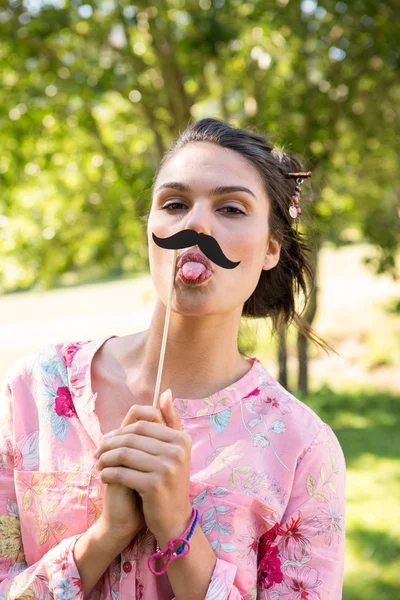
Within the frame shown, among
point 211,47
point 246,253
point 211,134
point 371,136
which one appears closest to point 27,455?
point 246,253

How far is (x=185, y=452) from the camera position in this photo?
55.1 inches

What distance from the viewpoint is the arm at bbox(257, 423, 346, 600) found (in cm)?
161

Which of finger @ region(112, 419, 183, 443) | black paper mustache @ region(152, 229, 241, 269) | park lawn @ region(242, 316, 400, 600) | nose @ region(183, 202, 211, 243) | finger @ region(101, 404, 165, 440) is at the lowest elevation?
park lawn @ region(242, 316, 400, 600)

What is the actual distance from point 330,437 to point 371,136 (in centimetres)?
621

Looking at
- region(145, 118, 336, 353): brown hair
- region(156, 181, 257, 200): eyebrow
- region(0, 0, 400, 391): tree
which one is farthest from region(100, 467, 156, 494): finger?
region(0, 0, 400, 391): tree

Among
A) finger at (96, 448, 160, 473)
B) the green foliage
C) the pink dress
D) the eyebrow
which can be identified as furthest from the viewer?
the green foliage

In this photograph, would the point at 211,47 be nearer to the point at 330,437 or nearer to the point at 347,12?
the point at 347,12

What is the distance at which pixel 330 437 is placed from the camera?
1740mm

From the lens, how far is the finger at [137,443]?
1363 mm

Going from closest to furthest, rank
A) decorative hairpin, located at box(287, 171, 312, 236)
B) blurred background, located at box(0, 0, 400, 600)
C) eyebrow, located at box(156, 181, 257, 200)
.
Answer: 1. eyebrow, located at box(156, 181, 257, 200)
2. decorative hairpin, located at box(287, 171, 312, 236)
3. blurred background, located at box(0, 0, 400, 600)

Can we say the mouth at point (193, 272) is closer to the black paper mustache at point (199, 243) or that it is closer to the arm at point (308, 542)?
the black paper mustache at point (199, 243)

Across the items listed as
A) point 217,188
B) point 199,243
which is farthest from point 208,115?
point 199,243

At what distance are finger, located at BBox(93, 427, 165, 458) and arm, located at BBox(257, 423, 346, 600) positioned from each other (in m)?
0.42

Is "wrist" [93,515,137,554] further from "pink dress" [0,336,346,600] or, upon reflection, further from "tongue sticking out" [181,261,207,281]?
"tongue sticking out" [181,261,207,281]
